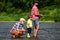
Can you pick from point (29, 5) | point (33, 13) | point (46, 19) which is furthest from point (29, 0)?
point (33, 13)

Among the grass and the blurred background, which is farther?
the blurred background

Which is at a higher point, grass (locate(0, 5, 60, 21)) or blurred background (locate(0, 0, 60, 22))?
blurred background (locate(0, 0, 60, 22))

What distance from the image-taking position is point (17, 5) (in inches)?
1415

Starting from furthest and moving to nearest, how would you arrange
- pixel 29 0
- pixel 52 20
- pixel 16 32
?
pixel 29 0, pixel 52 20, pixel 16 32

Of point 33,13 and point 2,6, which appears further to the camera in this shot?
point 2,6

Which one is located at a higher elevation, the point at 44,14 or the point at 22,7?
the point at 22,7

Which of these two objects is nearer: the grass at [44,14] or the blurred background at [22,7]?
the grass at [44,14]

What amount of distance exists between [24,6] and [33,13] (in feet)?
65.0

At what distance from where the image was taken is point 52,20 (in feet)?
91.1

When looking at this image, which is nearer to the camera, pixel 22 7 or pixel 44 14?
pixel 44 14

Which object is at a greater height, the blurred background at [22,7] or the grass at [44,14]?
the blurred background at [22,7]

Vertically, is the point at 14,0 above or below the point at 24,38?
above

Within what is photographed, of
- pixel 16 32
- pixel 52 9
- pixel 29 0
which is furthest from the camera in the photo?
pixel 29 0

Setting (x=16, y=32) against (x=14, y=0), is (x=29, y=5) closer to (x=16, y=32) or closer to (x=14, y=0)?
(x=14, y=0)
